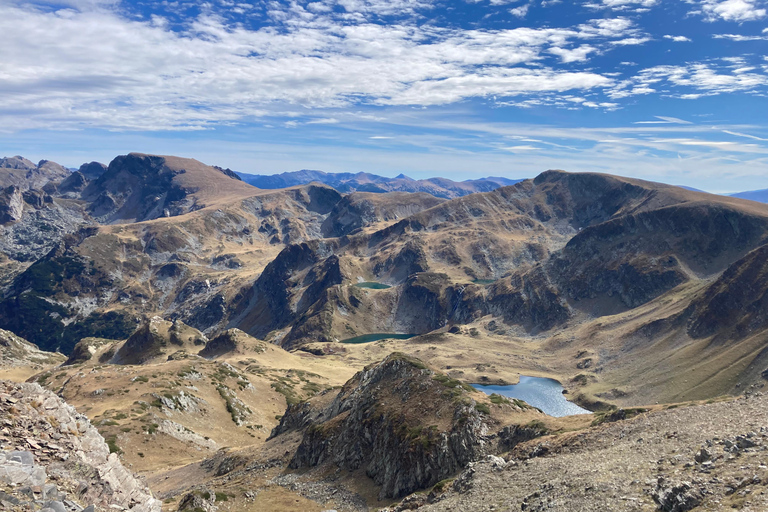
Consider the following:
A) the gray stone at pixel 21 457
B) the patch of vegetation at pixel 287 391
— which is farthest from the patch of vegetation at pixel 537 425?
the patch of vegetation at pixel 287 391

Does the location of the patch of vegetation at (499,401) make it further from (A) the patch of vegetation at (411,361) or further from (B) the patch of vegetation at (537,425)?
(A) the patch of vegetation at (411,361)

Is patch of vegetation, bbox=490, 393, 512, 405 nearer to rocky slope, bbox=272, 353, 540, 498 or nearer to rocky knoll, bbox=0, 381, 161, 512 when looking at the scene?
rocky slope, bbox=272, 353, 540, 498

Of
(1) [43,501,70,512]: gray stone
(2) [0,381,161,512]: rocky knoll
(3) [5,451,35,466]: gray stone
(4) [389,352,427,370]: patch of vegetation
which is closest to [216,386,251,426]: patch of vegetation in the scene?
(4) [389,352,427,370]: patch of vegetation

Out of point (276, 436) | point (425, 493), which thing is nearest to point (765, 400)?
point (425, 493)

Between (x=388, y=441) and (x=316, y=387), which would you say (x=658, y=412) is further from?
(x=316, y=387)

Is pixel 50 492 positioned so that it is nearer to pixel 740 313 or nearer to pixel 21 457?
pixel 21 457

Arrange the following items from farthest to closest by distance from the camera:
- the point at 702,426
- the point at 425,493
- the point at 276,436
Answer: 1. the point at 276,436
2. the point at 425,493
3. the point at 702,426
